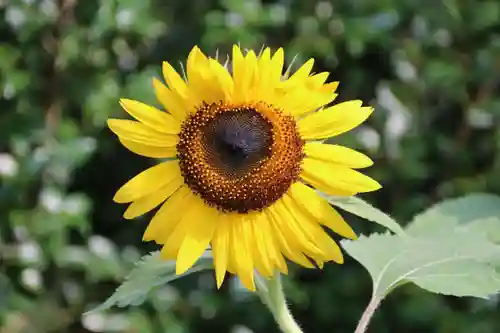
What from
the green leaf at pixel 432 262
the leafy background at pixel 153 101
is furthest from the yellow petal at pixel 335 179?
the leafy background at pixel 153 101

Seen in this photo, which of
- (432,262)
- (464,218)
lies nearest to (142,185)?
(432,262)

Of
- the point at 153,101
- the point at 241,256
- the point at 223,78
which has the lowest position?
the point at 153,101

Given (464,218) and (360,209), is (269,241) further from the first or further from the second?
(464,218)

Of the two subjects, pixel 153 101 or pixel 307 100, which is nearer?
pixel 307 100

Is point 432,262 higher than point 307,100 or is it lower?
lower

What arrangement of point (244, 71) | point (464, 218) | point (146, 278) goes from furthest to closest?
point (464, 218) → point (146, 278) → point (244, 71)

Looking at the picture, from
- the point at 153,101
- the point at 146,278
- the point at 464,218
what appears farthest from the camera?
the point at 153,101

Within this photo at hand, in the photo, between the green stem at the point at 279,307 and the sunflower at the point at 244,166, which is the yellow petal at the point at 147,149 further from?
the green stem at the point at 279,307
